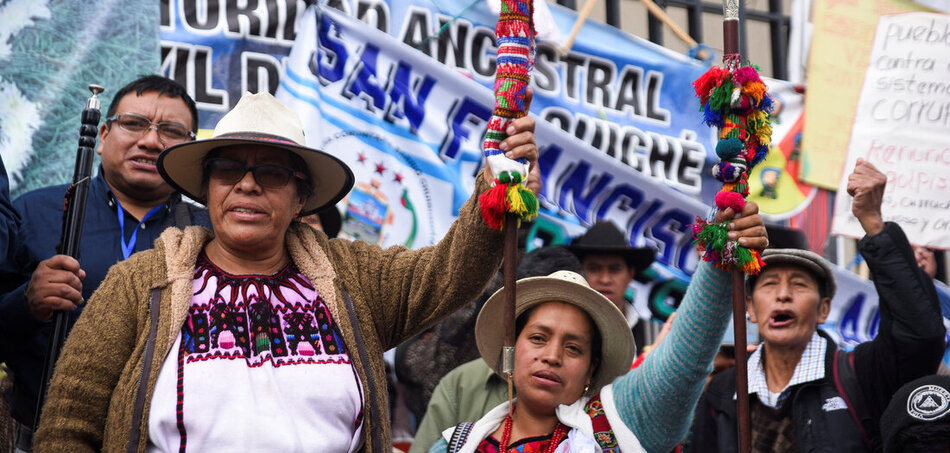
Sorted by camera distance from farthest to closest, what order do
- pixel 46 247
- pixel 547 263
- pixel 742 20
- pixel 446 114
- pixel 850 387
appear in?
pixel 742 20 < pixel 446 114 < pixel 547 263 < pixel 850 387 < pixel 46 247

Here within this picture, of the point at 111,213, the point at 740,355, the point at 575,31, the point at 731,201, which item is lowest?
the point at 740,355

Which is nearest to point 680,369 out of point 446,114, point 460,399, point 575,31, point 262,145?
point 460,399

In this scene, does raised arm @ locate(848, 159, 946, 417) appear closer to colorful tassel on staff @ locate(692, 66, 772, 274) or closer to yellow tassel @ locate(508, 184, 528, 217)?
colorful tassel on staff @ locate(692, 66, 772, 274)

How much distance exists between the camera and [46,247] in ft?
10.8

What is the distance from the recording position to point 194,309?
8.45 feet

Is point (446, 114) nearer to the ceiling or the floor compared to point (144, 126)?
nearer to the ceiling

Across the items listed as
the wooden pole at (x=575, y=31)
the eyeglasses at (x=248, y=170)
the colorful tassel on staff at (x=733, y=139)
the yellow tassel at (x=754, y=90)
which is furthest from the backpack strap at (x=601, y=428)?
the wooden pole at (x=575, y=31)

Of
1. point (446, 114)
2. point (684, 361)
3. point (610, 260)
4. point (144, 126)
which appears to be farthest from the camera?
point (446, 114)

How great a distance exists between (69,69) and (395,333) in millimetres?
2547

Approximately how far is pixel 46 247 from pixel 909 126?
17.4 ft

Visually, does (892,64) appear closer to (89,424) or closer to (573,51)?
(573,51)

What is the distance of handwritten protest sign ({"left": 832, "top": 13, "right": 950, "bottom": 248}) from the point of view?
21.1ft

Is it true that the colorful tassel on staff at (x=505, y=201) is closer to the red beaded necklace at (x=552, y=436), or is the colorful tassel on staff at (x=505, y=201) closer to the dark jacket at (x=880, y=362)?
Result: the red beaded necklace at (x=552, y=436)

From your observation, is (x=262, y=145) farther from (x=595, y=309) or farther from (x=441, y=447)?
(x=595, y=309)
